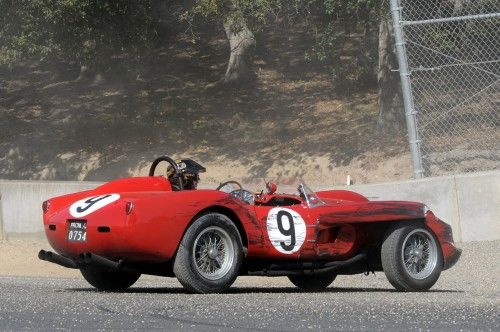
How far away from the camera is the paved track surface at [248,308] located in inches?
276

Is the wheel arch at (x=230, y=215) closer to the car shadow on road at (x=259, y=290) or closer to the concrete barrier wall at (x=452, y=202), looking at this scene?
the car shadow on road at (x=259, y=290)

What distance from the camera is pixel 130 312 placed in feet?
24.7

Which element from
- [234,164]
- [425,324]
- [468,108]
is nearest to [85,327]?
[425,324]

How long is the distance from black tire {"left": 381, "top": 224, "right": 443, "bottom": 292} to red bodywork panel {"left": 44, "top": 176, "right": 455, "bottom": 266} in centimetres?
11

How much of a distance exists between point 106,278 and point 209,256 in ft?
4.23

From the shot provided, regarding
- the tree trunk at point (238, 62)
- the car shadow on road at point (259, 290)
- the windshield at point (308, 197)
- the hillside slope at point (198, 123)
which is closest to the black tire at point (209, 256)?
the car shadow on road at point (259, 290)

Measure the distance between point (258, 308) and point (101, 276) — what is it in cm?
228

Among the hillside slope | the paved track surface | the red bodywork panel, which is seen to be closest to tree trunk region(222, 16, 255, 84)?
the hillside slope

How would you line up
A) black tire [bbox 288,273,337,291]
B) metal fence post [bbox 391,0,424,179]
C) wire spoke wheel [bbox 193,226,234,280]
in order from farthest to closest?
metal fence post [bbox 391,0,424,179] < black tire [bbox 288,273,337,291] < wire spoke wheel [bbox 193,226,234,280]

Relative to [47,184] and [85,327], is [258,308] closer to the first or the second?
[85,327]

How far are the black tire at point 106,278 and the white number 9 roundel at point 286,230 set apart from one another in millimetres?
1339

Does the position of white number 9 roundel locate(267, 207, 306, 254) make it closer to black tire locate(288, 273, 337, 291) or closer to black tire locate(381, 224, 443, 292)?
black tire locate(381, 224, 443, 292)

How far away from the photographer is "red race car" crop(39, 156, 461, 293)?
8.65 metres

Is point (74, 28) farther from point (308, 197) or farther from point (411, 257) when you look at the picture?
point (411, 257)
